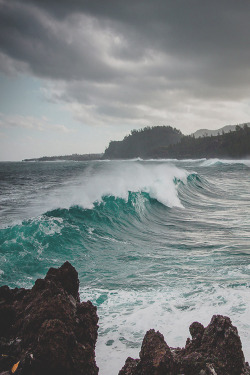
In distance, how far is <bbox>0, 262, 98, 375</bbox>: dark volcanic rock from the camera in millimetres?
2385

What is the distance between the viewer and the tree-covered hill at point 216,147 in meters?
129

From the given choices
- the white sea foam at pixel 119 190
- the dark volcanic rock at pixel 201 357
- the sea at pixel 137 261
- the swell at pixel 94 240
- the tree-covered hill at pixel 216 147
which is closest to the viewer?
the dark volcanic rock at pixel 201 357

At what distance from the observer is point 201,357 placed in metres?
2.41

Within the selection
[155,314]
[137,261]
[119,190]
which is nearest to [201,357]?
[155,314]

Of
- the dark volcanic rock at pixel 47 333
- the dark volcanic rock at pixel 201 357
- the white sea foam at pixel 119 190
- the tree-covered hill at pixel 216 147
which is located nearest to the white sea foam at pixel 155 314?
the dark volcanic rock at pixel 47 333

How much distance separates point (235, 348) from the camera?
2.45 meters

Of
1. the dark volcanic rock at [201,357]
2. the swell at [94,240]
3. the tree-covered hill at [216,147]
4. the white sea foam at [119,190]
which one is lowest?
the swell at [94,240]

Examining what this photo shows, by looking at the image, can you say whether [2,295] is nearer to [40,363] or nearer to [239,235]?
[40,363]

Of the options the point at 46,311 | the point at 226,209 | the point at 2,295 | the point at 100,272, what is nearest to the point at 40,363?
the point at 46,311

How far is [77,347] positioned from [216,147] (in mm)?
154065

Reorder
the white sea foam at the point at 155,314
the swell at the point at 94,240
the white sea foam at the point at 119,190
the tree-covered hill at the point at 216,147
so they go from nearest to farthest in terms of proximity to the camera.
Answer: the white sea foam at the point at 155,314 → the swell at the point at 94,240 → the white sea foam at the point at 119,190 → the tree-covered hill at the point at 216,147

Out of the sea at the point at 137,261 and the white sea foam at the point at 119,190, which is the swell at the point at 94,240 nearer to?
the sea at the point at 137,261

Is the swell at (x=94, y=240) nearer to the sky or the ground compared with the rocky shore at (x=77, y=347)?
nearer to the ground

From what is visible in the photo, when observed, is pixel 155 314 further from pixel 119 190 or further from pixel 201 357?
pixel 119 190
